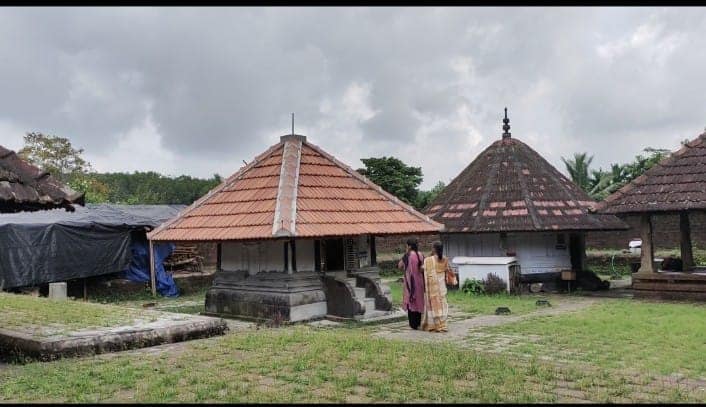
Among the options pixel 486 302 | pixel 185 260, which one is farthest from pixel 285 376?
pixel 185 260

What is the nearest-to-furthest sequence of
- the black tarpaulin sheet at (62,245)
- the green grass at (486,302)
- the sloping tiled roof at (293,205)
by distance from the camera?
the sloping tiled roof at (293,205)
the green grass at (486,302)
the black tarpaulin sheet at (62,245)

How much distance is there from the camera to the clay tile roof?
258 inches

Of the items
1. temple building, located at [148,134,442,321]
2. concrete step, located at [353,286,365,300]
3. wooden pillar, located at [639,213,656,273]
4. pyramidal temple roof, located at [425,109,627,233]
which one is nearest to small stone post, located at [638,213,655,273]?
wooden pillar, located at [639,213,656,273]

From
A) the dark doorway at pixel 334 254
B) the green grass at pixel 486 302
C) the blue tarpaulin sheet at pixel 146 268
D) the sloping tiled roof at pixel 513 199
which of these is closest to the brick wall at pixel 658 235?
the sloping tiled roof at pixel 513 199

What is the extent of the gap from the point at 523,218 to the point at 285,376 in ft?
36.2

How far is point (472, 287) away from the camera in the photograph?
51.3 ft

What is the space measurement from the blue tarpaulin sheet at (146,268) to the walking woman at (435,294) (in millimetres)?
9449

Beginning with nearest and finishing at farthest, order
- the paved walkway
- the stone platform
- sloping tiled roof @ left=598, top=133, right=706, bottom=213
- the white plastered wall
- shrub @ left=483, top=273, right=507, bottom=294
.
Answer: the stone platform, the paved walkway, sloping tiled roof @ left=598, top=133, right=706, bottom=213, shrub @ left=483, top=273, right=507, bottom=294, the white plastered wall

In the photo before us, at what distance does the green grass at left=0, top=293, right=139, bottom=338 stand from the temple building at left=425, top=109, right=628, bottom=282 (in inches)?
337

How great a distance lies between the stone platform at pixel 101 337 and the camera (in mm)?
7359

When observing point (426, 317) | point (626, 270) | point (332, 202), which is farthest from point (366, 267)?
point (626, 270)

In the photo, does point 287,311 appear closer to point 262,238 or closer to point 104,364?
point 262,238

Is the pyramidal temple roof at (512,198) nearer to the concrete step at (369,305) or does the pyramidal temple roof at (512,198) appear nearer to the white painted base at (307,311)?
the concrete step at (369,305)

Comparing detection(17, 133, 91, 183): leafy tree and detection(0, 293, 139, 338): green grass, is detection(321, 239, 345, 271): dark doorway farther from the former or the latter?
detection(17, 133, 91, 183): leafy tree
